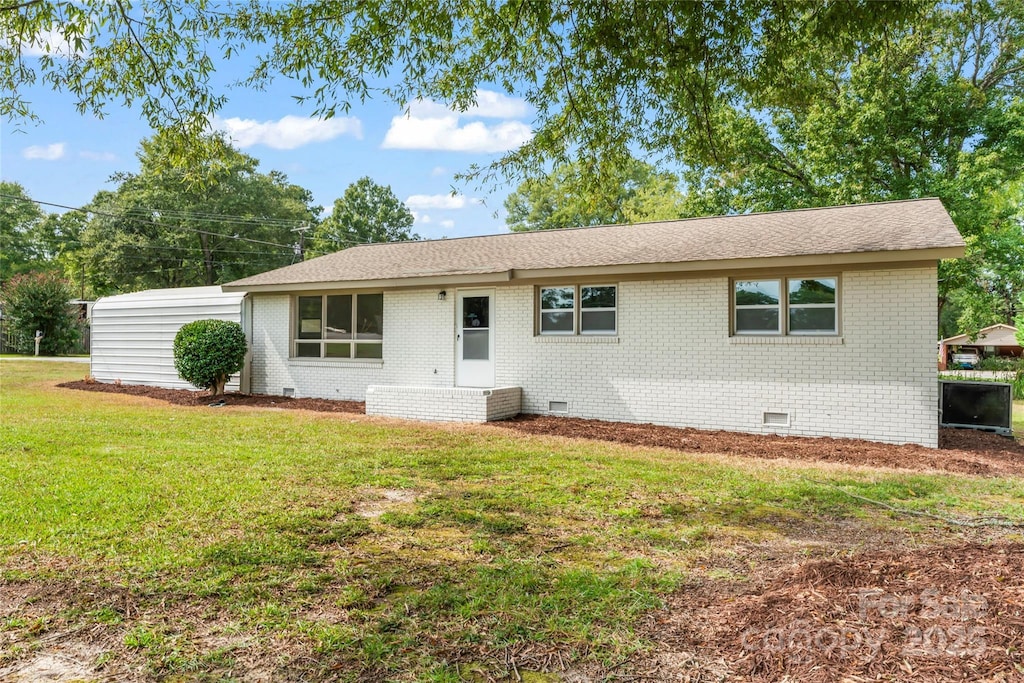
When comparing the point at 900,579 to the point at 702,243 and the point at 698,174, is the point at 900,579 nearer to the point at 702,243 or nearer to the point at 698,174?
the point at 702,243

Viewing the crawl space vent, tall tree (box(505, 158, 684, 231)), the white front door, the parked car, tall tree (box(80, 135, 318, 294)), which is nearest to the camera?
tall tree (box(505, 158, 684, 231))

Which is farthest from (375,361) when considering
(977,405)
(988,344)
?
(988,344)

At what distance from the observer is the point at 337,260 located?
15.0 meters

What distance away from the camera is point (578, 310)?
36.0ft

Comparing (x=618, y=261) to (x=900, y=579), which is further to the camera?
(x=618, y=261)

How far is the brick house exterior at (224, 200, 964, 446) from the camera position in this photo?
28.4ft

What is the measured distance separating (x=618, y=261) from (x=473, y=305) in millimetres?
3105

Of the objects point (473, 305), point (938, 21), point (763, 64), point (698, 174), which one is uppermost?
point (698, 174)

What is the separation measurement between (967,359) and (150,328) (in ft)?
118

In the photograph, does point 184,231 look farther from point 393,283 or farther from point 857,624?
point 857,624

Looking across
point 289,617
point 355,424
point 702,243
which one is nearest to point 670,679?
point 289,617

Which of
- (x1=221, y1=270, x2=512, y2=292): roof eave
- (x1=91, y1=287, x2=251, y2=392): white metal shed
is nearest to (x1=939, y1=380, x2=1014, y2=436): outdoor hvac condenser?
(x1=221, y1=270, x2=512, y2=292): roof eave

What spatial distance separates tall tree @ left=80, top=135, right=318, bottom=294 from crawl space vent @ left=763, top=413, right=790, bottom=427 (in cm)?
2964

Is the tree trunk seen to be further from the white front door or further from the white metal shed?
the white front door
